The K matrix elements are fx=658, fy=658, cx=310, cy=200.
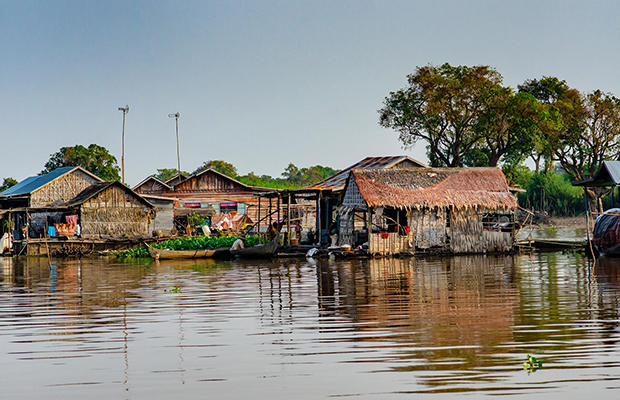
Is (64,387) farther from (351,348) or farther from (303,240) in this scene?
(303,240)

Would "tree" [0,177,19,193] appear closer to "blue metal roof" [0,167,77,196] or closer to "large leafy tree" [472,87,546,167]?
"blue metal roof" [0,167,77,196]

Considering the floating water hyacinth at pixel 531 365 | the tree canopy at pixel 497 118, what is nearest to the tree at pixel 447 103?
the tree canopy at pixel 497 118

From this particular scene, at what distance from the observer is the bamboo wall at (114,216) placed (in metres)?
28.6

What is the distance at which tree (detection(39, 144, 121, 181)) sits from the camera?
5012 centimetres

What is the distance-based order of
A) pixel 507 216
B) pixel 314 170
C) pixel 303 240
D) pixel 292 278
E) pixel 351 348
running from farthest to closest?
pixel 314 170, pixel 303 240, pixel 507 216, pixel 292 278, pixel 351 348

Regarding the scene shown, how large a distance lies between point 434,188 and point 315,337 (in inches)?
622

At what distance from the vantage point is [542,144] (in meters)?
41.7

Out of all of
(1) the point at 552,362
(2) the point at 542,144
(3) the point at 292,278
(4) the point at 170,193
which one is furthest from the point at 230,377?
(2) the point at 542,144

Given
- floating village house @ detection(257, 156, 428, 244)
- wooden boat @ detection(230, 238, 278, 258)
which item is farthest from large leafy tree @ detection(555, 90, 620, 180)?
wooden boat @ detection(230, 238, 278, 258)

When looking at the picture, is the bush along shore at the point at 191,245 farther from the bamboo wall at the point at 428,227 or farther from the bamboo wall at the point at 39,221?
the bamboo wall at the point at 428,227

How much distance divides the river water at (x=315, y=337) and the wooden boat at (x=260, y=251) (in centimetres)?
735

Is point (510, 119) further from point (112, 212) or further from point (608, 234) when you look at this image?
point (112, 212)

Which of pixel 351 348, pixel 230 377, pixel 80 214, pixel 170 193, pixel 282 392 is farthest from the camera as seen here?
pixel 170 193

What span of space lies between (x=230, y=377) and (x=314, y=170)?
83551mm
